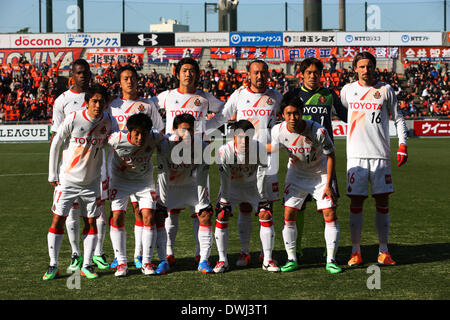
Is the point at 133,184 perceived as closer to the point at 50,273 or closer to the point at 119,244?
the point at 119,244

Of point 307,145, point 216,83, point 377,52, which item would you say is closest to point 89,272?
point 307,145

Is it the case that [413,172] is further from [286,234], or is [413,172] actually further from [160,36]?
[160,36]

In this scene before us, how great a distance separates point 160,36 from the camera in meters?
42.1

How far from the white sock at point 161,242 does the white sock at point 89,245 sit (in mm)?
695

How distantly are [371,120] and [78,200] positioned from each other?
353 cm

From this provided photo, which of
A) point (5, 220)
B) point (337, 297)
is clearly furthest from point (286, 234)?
point (5, 220)

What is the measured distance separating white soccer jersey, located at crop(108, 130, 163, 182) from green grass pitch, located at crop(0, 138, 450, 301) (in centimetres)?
109

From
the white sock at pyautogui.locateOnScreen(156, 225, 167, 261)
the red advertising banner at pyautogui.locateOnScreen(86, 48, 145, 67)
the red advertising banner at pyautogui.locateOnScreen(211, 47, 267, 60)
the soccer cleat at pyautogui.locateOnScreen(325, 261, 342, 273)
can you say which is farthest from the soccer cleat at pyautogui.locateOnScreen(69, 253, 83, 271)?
the red advertising banner at pyautogui.locateOnScreen(86, 48, 145, 67)

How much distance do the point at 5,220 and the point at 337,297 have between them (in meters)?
6.58

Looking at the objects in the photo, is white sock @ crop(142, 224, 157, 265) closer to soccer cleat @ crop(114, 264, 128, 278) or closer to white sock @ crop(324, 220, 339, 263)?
soccer cleat @ crop(114, 264, 128, 278)

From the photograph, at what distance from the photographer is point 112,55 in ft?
138

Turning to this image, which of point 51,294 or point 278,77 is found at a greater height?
point 278,77

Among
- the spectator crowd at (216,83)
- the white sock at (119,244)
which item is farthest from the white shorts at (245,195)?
the spectator crowd at (216,83)

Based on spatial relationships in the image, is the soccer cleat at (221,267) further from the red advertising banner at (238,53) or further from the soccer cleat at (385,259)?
the red advertising banner at (238,53)
